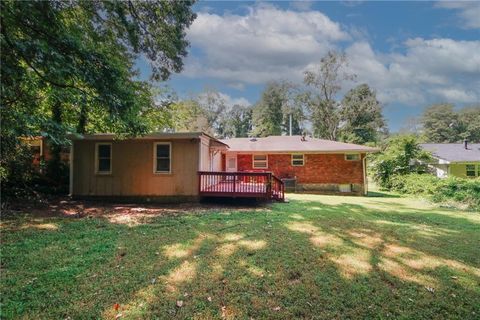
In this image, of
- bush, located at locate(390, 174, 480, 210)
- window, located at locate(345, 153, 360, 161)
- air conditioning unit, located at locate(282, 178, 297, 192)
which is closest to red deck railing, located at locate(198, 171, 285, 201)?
air conditioning unit, located at locate(282, 178, 297, 192)

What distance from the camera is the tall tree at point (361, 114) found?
34719mm

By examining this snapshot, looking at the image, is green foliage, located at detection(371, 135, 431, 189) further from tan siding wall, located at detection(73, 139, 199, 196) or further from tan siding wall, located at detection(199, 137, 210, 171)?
tan siding wall, located at detection(73, 139, 199, 196)

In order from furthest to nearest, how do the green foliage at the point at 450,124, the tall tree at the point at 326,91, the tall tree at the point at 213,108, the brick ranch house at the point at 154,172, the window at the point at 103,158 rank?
the green foliage at the point at 450,124 < the tall tree at the point at 213,108 < the tall tree at the point at 326,91 < the window at the point at 103,158 < the brick ranch house at the point at 154,172

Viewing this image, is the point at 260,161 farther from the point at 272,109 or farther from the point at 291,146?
the point at 272,109

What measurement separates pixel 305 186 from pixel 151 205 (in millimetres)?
10954

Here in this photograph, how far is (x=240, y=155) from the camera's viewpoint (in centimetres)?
1886

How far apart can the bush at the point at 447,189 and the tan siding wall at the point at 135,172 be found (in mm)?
12469

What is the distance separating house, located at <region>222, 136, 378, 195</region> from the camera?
17.3m

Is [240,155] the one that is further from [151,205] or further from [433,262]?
[433,262]

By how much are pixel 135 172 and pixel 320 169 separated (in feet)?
39.2

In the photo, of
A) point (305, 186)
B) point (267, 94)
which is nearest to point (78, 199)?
point (305, 186)

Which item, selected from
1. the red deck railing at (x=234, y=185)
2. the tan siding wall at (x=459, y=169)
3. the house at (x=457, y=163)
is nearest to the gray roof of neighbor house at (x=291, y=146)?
the red deck railing at (x=234, y=185)

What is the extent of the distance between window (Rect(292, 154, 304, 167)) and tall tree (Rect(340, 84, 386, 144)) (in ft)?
63.1

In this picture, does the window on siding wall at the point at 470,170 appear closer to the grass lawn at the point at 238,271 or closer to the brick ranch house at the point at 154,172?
the brick ranch house at the point at 154,172
